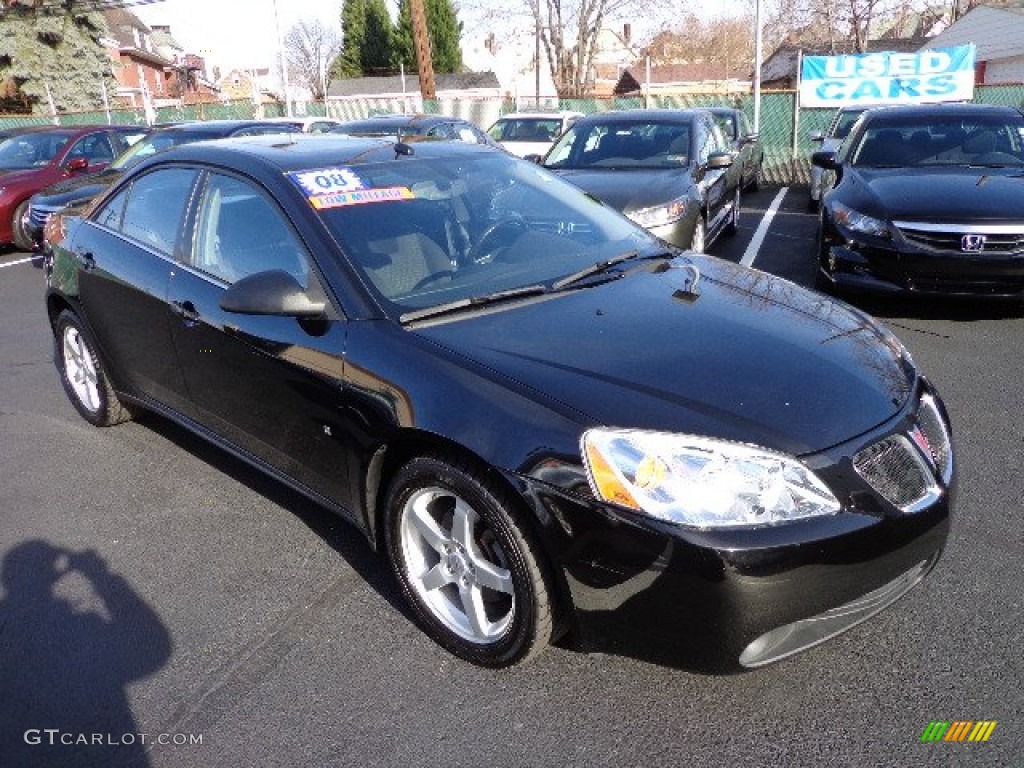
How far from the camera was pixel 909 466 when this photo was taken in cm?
250

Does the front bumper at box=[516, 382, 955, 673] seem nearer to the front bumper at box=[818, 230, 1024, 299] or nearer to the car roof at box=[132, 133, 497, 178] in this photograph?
the car roof at box=[132, 133, 497, 178]

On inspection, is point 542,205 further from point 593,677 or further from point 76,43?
point 76,43

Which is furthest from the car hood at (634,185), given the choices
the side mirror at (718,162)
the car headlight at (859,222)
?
the car headlight at (859,222)

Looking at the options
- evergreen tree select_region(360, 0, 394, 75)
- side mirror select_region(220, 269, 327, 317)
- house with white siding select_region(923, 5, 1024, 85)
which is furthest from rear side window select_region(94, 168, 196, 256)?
evergreen tree select_region(360, 0, 394, 75)

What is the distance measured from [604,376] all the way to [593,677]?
929 mm

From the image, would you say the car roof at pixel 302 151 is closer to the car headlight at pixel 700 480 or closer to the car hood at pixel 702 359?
the car hood at pixel 702 359

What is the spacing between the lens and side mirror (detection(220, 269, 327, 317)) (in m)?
2.89

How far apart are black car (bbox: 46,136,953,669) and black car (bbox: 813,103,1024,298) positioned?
2.81 m

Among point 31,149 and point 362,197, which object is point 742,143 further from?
point 362,197

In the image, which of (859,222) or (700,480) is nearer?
(700,480)

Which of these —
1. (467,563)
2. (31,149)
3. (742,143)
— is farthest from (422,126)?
(467,563)

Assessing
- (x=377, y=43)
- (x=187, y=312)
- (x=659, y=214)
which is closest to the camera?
(x=187, y=312)

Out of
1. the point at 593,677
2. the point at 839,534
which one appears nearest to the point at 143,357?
the point at 593,677

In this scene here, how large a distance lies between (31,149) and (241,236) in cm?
1067
